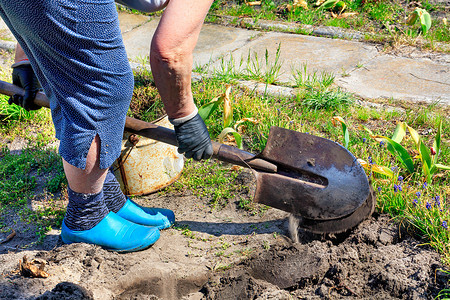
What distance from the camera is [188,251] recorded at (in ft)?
8.21

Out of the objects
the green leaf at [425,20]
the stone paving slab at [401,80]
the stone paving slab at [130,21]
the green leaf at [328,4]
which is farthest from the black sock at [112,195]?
the green leaf at [328,4]

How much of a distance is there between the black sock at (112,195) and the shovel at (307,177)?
31 centimetres

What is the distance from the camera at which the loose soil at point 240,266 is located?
6.83 feet

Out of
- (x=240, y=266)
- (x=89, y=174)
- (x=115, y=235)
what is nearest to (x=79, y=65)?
(x=89, y=174)

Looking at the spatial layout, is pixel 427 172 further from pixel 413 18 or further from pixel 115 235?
pixel 413 18

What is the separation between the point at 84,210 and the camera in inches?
91.5

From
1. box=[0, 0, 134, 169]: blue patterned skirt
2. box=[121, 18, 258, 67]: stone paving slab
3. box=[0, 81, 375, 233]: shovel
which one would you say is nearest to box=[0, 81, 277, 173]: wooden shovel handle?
box=[0, 81, 375, 233]: shovel

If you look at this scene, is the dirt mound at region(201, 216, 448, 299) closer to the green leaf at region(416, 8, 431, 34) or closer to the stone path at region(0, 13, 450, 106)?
the stone path at region(0, 13, 450, 106)

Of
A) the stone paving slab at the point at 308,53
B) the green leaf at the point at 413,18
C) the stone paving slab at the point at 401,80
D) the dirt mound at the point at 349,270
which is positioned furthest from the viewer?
the green leaf at the point at 413,18

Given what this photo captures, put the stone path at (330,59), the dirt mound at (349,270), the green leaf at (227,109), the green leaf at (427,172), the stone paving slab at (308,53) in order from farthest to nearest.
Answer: the stone paving slab at (308,53) < the stone path at (330,59) < the green leaf at (227,109) < the green leaf at (427,172) < the dirt mound at (349,270)

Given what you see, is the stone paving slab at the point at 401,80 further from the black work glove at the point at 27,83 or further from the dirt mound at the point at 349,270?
the black work glove at the point at 27,83

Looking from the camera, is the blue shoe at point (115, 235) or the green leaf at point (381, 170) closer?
the blue shoe at point (115, 235)

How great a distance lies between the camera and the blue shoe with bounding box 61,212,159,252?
239cm

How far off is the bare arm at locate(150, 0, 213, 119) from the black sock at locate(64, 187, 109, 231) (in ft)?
2.45
